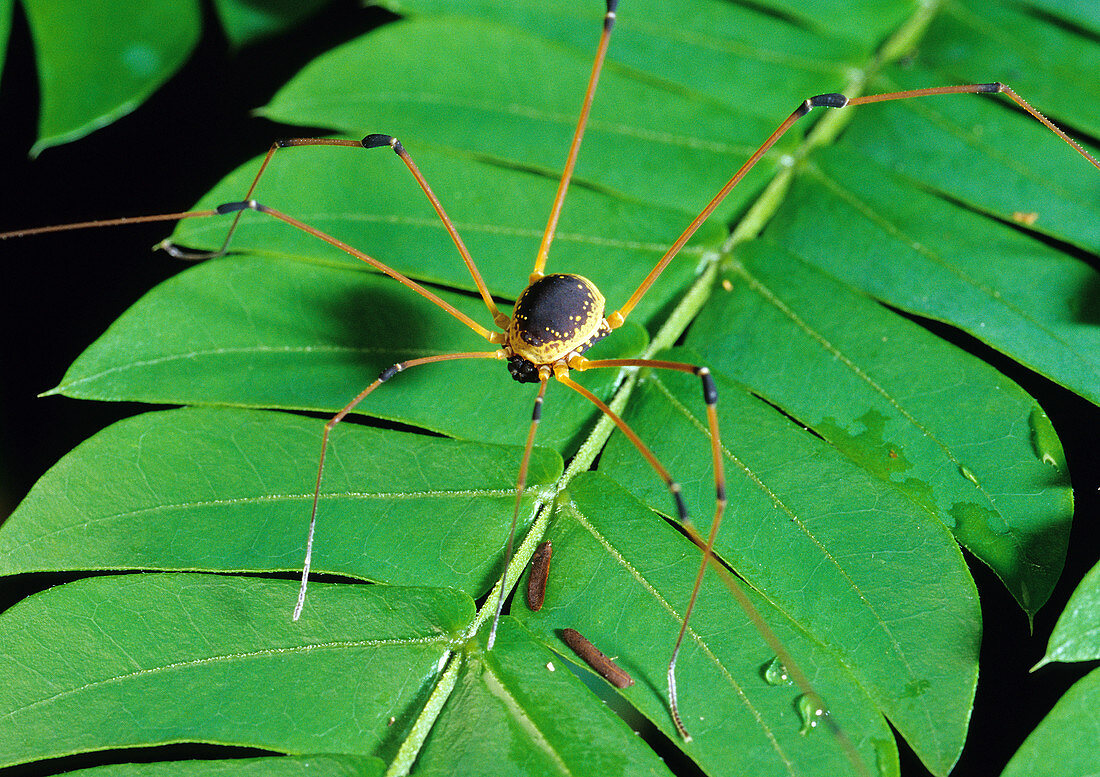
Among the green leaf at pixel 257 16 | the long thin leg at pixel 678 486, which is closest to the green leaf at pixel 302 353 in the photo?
the long thin leg at pixel 678 486

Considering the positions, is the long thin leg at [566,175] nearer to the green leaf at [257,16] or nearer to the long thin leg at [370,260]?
the long thin leg at [370,260]

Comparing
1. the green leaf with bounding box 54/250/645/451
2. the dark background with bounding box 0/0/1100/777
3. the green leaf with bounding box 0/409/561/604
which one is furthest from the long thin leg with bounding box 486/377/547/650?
the dark background with bounding box 0/0/1100/777

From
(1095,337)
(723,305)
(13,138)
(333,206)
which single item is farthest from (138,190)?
(1095,337)

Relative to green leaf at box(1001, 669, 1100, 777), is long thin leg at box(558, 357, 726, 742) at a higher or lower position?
higher

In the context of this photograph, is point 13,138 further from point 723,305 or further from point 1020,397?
point 1020,397

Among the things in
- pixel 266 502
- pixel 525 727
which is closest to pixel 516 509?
pixel 525 727

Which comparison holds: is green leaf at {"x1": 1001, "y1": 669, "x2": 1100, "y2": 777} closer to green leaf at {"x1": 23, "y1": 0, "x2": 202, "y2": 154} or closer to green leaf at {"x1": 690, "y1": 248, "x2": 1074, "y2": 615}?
green leaf at {"x1": 690, "y1": 248, "x2": 1074, "y2": 615}
